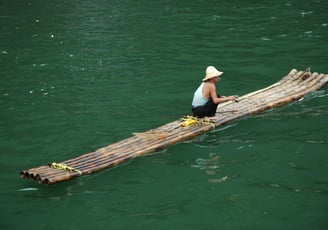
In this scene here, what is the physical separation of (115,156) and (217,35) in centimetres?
944

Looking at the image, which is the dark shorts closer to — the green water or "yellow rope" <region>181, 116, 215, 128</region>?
"yellow rope" <region>181, 116, 215, 128</region>

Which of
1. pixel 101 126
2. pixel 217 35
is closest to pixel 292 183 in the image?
pixel 101 126

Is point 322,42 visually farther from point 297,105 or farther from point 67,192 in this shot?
point 67,192

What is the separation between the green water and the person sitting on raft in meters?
0.43

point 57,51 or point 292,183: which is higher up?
point 57,51

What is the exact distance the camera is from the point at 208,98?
10758mm

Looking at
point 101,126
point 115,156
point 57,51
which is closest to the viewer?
point 115,156

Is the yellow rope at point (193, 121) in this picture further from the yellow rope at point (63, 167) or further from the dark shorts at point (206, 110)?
the yellow rope at point (63, 167)

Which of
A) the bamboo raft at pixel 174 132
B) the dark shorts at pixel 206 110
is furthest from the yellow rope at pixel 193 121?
the dark shorts at pixel 206 110

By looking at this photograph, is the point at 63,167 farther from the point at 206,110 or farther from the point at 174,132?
the point at 206,110

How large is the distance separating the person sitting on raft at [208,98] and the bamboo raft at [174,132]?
24 cm

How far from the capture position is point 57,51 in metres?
17.3

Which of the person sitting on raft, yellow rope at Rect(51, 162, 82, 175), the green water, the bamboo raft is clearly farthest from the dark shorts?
yellow rope at Rect(51, 162, 82, 175)

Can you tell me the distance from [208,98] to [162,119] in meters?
1.12
